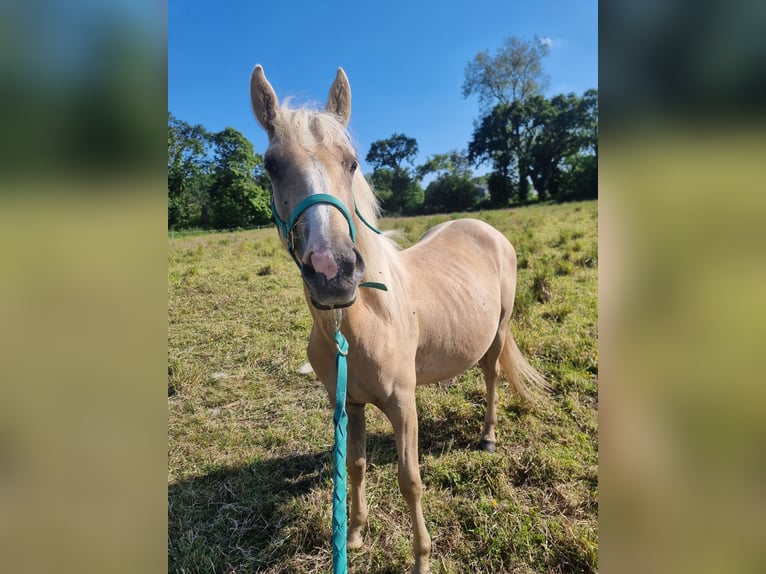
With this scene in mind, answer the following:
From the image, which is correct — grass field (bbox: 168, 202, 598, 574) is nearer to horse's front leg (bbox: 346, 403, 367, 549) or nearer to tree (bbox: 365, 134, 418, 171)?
horse's front leg (bbox: 346, 403, 367, 549)

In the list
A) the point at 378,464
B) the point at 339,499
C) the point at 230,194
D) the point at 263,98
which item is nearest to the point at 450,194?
the point at 230,194

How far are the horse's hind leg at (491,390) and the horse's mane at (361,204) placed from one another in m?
1.42

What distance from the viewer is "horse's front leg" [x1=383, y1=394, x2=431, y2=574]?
1.95 meters

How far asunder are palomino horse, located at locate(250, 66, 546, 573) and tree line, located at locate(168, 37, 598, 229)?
16156 millimetres

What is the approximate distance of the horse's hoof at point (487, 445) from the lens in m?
2.89

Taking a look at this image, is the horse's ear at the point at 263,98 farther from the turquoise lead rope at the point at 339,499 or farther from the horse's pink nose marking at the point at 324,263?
the turquoise lead rope at the point at 339,499

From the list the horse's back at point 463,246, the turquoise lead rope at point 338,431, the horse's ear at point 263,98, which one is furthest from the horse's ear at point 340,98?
the horse's back at point 463,246

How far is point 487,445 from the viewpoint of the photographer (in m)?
2.92
